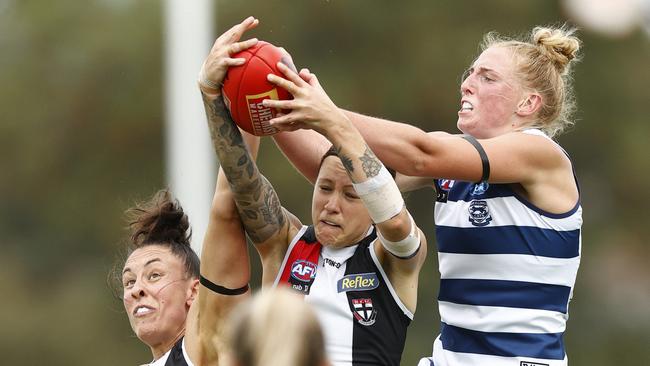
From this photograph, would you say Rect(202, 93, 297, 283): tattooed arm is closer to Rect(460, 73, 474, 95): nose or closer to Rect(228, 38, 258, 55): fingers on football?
Rect(228, 38, 258, 55): fingers on football

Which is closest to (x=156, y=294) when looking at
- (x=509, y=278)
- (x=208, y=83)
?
(x=208, y=83)

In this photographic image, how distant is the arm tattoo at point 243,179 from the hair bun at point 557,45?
147 cm

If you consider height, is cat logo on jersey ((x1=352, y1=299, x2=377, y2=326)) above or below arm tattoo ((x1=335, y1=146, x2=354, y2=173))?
below

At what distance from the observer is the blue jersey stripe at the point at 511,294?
598 cm

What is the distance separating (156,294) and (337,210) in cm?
114

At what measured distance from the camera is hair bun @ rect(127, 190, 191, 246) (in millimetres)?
6805

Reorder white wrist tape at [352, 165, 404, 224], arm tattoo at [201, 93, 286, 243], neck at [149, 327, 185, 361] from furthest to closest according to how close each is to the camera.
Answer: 1. neck at [149, 327, 185, 361]
2. arm tattoo at [201, 93, 286, 243]
3. white wrist tape at [352, 165, 404, 224]

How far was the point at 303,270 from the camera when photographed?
19.9ft

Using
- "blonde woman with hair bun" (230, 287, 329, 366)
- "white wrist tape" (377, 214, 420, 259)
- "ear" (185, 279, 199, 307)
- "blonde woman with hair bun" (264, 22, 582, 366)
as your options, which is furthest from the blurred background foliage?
"blonde woman with hair bun" (230, 287, 329, 366)

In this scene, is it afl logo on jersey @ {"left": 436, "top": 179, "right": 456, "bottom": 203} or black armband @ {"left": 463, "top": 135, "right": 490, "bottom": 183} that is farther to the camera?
afl logo on jersey @ {"left": 436, "top": 179, "right": 456, "bottom": 203}

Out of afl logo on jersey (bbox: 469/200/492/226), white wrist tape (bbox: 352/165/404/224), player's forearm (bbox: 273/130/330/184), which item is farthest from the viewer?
player's forearm (bbox: 273/130/330/184)

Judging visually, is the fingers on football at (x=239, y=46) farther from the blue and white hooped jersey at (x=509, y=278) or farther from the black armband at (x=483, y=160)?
the blue and white hooped jersey at (x=509, y=278)

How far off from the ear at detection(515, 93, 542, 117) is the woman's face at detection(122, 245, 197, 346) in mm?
1845

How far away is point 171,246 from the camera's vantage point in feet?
22.2
